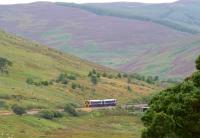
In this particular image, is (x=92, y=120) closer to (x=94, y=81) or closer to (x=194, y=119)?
(x=94, y=81)

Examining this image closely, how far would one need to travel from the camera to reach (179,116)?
42375mm

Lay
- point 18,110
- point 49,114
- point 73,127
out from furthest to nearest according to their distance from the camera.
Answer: point 49,114 < point 18,110 < point 73,127

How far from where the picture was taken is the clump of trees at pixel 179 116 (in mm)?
42000

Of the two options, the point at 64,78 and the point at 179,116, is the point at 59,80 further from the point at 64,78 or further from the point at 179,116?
the point at 179,116

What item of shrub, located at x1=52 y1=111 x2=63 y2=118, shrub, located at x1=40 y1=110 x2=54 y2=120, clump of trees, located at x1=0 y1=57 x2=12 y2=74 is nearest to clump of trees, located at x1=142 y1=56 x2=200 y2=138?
shrub, located at x1=40 y1=110 x2=54 y2=120

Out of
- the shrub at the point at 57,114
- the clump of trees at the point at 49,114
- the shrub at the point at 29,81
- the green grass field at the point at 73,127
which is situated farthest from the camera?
the shrub at the point at 29,81

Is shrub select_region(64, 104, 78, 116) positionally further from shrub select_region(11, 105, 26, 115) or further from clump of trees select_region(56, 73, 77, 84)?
clump of trees select_region(56, 73, 77, 84)

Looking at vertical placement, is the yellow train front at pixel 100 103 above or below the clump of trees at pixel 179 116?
below

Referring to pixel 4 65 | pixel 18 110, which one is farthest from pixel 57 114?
pixel 4 65

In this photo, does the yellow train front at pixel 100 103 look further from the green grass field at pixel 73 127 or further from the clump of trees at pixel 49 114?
the clump of trees at pixel 49 114

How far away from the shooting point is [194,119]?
138ft

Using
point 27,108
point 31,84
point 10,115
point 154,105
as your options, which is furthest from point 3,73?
point 154,105

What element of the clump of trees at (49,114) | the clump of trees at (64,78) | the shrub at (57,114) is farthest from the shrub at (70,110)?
the clump of trees at (64,78)

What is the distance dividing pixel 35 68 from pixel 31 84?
3061 centimetres
